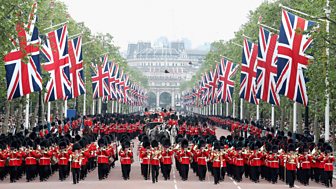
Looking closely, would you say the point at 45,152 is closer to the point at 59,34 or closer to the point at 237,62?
the point at 59,34

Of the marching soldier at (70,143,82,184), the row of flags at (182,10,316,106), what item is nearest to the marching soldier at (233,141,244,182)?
the row of flags at (182,10,316,106)

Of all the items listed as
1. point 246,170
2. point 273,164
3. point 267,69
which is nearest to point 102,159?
point 246,170

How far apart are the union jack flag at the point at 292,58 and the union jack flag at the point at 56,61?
11139mm

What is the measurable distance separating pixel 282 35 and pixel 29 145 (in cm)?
1303

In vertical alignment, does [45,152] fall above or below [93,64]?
below

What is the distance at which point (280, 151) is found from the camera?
27422 mm

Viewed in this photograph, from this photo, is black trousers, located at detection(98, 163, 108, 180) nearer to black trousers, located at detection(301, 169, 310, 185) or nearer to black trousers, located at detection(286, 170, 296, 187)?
black trousers, located at detection(286, 170, 296, 187)

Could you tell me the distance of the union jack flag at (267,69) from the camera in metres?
40.3

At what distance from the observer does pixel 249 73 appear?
47.7m

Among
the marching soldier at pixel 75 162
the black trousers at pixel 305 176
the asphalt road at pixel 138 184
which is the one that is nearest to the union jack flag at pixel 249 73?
the asphalt road at pixel 138 184

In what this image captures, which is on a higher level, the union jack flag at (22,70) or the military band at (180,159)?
the union jack flag at (22,70)

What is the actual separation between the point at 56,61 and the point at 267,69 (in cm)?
1126

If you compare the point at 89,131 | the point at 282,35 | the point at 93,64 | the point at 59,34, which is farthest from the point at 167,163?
the point at 93,64

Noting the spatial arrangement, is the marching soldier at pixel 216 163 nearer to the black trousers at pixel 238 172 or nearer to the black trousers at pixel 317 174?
the black trousers at pixel 238 172
